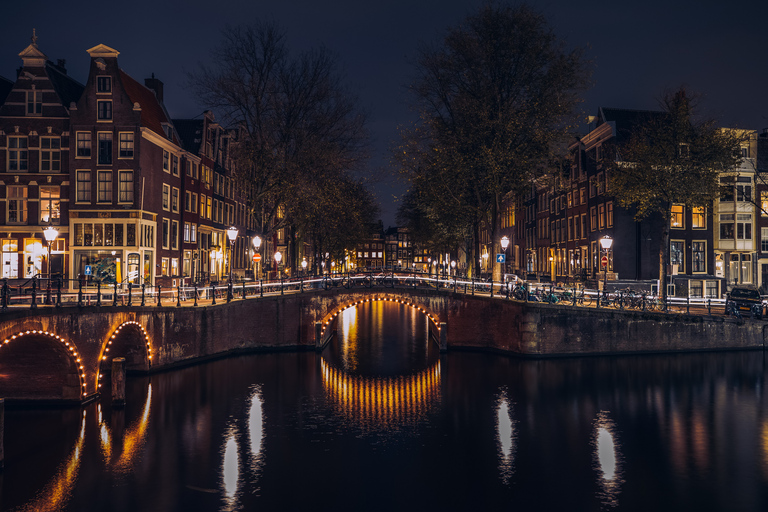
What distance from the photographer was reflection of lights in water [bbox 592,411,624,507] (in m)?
17.7

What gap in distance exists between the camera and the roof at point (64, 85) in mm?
43719

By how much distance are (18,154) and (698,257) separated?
170 ft

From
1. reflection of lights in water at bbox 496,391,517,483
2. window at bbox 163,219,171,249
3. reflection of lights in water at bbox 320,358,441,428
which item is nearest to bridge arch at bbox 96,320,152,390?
reflection of lights in water at bbox 320,358,441,428

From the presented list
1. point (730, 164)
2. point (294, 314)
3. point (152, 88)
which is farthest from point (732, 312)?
point (152, 88)

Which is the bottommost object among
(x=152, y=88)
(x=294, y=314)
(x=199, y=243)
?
(x=294, y=314)

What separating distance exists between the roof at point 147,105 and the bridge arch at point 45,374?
2407 centimetres

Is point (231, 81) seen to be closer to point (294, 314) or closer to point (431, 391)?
point (294, 314)

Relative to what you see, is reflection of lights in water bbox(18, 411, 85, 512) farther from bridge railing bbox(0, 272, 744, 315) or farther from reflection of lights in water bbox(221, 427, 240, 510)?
bridge railing bbox(0, 272, 744, 315)

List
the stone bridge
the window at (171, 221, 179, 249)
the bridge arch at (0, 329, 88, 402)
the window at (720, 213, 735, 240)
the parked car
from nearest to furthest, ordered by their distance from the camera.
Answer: the bridge arch at (0, 329, 88, 402), the stone bridge, the parked car, the window at (171, 221, 179, 249), the window at (720, 213, 735, 240)

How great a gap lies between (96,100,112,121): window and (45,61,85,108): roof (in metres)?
2.67

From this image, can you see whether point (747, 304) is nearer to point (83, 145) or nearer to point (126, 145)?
point (126, 145)

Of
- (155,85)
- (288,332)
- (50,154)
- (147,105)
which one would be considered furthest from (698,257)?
(50,154)

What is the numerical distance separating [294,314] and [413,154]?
13.8 meters

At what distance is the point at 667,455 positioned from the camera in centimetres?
2091
